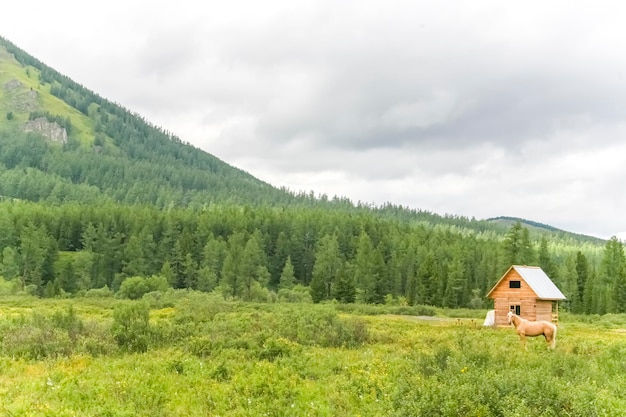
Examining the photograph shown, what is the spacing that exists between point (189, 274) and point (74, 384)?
88151 mm

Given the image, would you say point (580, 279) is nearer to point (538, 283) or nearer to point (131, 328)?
point (538, 283)

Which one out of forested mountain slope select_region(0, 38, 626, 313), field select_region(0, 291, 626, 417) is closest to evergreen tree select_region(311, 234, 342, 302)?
forested mountain slope select_region(0, 38, 626, 313)

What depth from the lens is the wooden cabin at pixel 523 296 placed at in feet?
155

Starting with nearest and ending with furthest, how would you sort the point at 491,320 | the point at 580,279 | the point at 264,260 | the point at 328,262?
the point at 491,320
the point at 580,279
the point at 328,262
the point at 264,260

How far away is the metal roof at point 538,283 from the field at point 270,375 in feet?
77.8

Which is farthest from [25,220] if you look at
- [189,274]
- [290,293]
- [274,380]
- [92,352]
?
[274,380]

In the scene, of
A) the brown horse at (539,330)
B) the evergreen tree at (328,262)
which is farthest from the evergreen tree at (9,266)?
the brown horse at (539,330)

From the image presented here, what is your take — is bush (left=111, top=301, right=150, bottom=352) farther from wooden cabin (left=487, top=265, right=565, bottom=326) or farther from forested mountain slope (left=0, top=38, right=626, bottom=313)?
forested mountain slope (left=0, top=38, right=626, bottom=313)

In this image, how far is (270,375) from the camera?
53.6 feet

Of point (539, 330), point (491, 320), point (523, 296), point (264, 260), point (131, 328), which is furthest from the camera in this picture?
point (264, 260)

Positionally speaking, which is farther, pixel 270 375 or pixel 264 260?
pixel 264 260

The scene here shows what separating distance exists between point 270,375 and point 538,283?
129 ft

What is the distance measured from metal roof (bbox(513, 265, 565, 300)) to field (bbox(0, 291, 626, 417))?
23729mm

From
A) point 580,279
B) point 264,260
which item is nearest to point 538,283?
point 580,279
